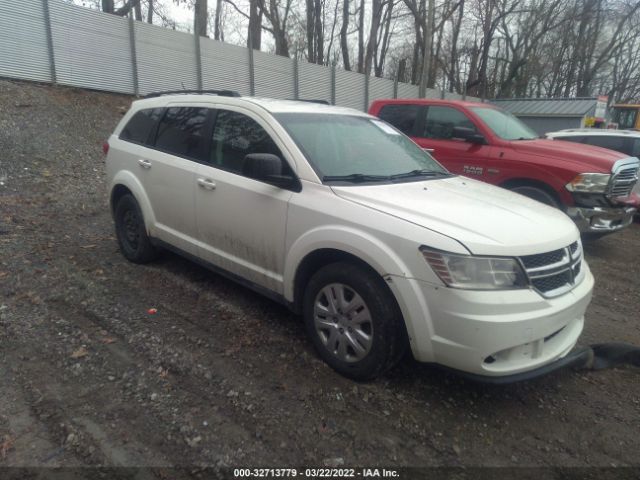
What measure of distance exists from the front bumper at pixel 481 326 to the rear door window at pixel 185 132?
7.67 ft

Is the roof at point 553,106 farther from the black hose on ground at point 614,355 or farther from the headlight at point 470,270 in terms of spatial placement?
the headlight at point 470,270

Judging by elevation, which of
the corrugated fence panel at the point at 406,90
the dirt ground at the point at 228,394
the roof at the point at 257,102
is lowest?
the dirt ground at the point at 228,394

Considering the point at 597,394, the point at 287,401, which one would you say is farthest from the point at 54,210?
the point at 597,394

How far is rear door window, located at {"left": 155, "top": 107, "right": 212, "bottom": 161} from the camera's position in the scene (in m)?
4.25

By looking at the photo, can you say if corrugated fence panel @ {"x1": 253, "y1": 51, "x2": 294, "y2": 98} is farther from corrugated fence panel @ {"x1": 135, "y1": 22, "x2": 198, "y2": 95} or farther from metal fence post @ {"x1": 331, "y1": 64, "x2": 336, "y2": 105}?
corrugated fence panel @ {"x1": 135, "y1": 22, "x2": 198, "y2": 95}

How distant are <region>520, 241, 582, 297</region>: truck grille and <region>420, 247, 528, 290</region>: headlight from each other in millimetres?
182

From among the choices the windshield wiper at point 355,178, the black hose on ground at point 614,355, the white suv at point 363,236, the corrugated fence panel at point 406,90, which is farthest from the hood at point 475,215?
the corrugated fence panel at point 406,90

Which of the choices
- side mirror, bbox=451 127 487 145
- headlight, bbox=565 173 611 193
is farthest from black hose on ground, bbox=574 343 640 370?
side mirror, bbox=451 127 487 145

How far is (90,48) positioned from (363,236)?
42.4ft

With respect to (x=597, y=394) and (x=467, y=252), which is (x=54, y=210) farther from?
(x=597, y=394)

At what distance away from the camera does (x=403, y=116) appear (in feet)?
26.0

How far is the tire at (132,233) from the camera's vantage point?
4.97 m

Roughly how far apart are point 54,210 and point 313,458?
19.4ft

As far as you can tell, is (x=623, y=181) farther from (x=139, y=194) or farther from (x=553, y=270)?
(x=139, y=194)
